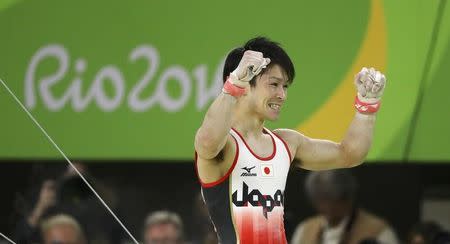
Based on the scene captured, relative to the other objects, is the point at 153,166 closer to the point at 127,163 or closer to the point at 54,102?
the point at 127,163

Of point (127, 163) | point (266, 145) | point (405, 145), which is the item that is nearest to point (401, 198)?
point (405, 145)

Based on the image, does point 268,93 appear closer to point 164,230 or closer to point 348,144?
point 348,144

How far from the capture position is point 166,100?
5980mm

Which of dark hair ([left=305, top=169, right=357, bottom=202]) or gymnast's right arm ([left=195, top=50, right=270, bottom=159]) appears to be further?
dark hair ([left=305, top=169, right=357, bottom=202])

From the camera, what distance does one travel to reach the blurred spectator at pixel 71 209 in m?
6.68

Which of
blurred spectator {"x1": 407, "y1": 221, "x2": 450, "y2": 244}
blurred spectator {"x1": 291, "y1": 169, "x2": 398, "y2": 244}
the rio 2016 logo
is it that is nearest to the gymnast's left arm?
the rio 2016 logo

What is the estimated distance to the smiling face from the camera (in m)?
3.97

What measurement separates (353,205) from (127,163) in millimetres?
1649

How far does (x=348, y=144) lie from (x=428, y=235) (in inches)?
91.3

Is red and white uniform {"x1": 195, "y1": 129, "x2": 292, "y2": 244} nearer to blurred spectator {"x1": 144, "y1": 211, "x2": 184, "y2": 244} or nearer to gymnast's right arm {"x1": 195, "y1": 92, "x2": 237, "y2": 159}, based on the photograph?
gymnast's right arm {"x1": 195, "y1": 92, "x2": 237, "y2": 159}

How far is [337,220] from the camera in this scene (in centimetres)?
664

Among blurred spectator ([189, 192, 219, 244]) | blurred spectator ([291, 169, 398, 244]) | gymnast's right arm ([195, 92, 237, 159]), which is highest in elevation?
gymnast's right arm ([195, 92, 237, 159])

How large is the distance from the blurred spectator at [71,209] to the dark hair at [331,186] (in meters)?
1.33

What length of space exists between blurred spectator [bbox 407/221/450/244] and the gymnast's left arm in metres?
2.09
